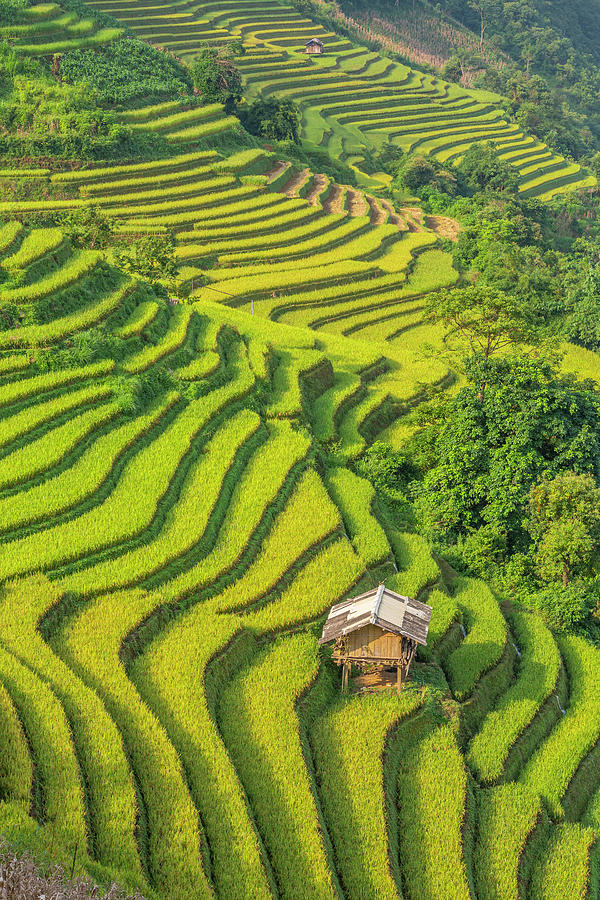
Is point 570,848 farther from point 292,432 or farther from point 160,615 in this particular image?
point 292,432

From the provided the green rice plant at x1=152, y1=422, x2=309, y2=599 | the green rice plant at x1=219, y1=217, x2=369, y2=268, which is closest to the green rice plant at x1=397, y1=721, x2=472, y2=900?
the green rice plant at x1=152, y1=422, x2=309, y2=599

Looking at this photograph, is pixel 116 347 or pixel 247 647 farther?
pixel 116 347

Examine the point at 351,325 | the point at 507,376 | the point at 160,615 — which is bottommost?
the point at 351,325

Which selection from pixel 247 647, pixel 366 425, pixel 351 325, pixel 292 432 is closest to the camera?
pixel 247 647

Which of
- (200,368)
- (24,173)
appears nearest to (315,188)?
(24,173)

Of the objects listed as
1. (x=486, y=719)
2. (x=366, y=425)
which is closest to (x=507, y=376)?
(x=366, y=425)

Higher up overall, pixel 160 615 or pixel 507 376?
pixel 507 376

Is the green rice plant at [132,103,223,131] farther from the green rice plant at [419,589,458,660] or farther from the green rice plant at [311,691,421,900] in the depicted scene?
the green rice plant at [311,691,421,900]
